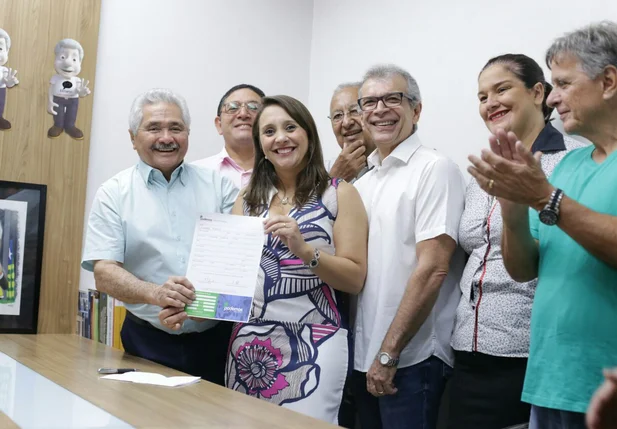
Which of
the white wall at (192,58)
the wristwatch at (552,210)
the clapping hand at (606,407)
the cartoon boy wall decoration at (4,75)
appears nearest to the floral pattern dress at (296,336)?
the wristwatch at (552,210)

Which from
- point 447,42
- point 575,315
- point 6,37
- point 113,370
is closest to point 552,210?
point 575,315

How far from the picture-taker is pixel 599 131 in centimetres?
165

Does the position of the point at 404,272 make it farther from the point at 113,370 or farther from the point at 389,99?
the point at 113,370

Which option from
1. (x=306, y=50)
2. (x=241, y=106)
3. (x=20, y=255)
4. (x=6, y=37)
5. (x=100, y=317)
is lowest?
(x=100, y=317)

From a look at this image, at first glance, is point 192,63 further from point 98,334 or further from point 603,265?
point 603,265

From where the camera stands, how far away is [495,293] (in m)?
2.13

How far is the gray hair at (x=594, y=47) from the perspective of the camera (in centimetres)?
162

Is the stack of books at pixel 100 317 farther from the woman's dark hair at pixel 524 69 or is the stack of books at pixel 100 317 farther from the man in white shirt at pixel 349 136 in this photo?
the woman's dark hair at pixel 524 69

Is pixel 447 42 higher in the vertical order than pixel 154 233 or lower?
higher

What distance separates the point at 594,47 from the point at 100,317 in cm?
247

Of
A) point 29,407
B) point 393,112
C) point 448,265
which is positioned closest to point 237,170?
point 393,112

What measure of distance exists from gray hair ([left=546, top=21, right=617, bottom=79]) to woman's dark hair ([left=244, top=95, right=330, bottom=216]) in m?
0.91

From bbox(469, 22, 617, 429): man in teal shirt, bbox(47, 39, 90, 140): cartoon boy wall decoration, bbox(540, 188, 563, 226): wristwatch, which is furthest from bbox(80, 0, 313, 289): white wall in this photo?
bbox(540, 188, 563, 226): wristwatch

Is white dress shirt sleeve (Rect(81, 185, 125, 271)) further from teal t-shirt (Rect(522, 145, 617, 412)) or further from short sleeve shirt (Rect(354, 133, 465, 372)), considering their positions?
teal t-shirt (Rect(522, 145, 617, 412))
